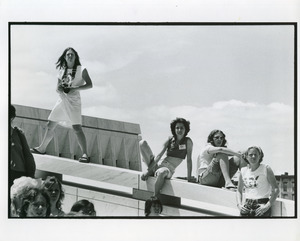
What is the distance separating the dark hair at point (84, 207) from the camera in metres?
5.47

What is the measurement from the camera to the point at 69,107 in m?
5.54

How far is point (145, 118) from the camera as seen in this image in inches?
215

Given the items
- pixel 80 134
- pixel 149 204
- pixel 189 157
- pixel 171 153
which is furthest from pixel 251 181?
pixel 80 134

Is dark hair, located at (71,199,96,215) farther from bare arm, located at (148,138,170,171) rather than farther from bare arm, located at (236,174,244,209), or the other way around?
bare arm, located at (236,174,244,209)

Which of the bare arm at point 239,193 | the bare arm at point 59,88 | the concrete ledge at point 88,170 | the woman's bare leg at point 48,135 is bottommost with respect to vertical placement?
the bare arm at point 239,193

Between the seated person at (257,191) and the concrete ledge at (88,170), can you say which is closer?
the seated person at (257,191)

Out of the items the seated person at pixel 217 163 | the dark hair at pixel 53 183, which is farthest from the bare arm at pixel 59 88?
the seated person at pixel 217 163

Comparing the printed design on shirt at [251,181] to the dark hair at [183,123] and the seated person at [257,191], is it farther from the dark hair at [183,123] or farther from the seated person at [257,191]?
the dark hair at [183,123]

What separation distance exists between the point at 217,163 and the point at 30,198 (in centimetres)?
142

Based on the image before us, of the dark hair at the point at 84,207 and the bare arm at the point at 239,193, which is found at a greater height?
the bare arm at the point at 239,193

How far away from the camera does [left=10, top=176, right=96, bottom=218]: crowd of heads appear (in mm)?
5465

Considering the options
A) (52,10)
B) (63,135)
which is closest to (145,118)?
(63,135)

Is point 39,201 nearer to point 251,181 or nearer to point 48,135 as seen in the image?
point 48,135

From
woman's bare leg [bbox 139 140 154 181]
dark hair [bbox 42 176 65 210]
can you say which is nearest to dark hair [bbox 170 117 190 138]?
woman's bare leg [bbox 139 140 154 181]
